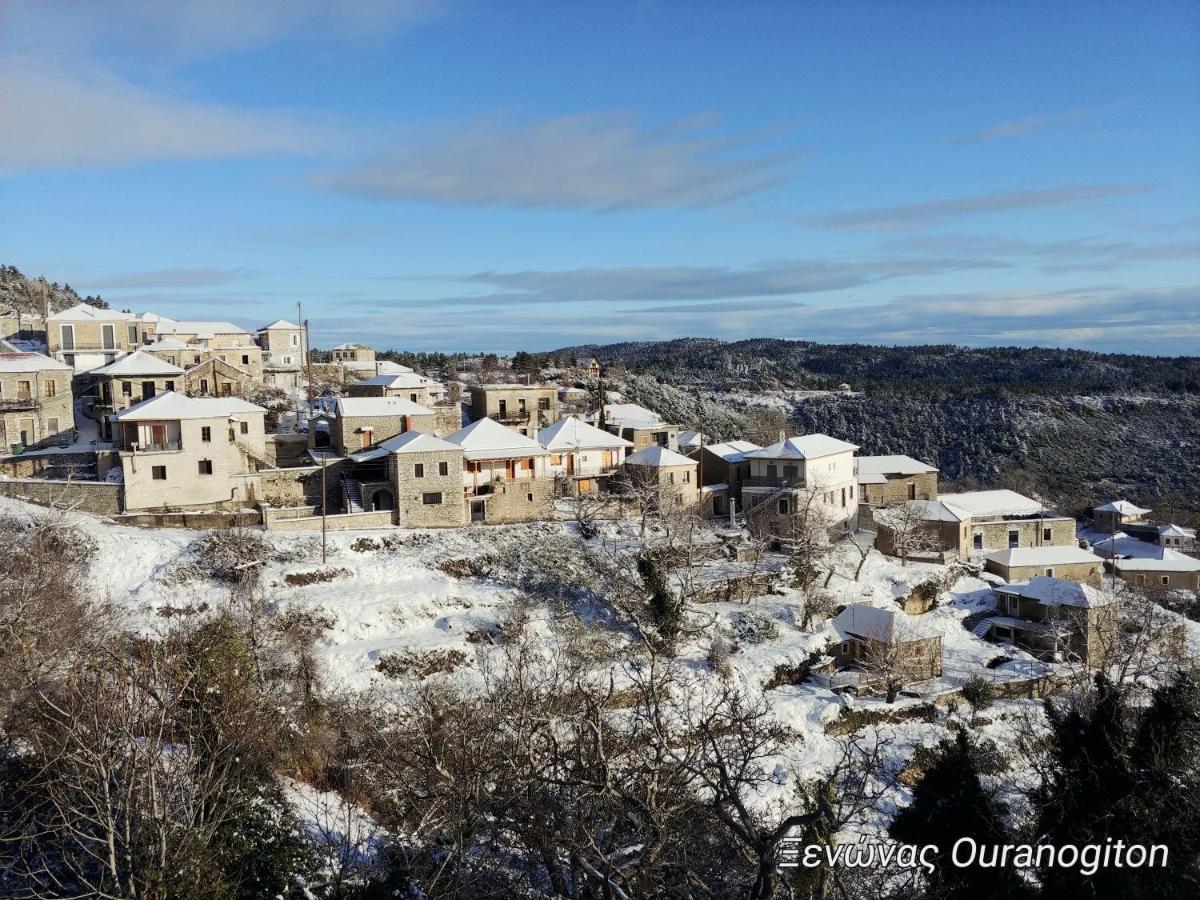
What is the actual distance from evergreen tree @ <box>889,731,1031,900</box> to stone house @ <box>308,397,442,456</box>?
31.2 metres

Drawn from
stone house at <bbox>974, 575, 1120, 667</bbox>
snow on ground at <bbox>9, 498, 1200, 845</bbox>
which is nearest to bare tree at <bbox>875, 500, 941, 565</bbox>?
snow on ground at <bbox>9, 498, 1200, 845</bbox>

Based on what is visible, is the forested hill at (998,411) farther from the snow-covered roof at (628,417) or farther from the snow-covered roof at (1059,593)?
the snow-covered roof at (1059,593)

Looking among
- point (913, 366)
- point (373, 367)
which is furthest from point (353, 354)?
point (913, 366)

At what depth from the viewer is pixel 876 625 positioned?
107 ft

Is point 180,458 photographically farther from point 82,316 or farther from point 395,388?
point 82,316

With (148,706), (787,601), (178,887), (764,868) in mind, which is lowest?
(787,601)

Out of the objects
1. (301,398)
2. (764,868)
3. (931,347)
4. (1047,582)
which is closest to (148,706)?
(764,868)

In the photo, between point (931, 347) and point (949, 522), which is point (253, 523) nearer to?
point (949, 522)

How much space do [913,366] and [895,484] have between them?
357ft

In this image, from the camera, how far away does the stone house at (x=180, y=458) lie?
34781 millimetres

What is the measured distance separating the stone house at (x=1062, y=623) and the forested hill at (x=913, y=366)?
80.2 metres

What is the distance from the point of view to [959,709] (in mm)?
30672

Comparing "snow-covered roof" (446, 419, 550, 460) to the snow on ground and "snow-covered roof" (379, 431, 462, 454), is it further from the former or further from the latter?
the snow on ground

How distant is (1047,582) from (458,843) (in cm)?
3228
